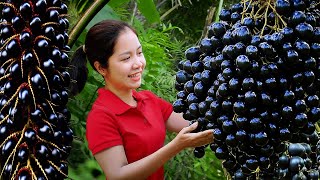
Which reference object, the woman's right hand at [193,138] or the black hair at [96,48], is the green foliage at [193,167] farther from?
the woman's right hand at [193,138]

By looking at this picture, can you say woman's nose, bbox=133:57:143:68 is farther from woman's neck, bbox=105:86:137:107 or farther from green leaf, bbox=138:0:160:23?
green leaf, bbox=138:0:160:23

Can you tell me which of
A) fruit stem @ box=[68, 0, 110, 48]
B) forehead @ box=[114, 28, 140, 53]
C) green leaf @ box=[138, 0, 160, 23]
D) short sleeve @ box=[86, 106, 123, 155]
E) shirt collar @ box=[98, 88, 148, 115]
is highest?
fruit stem @ box=[68, 0, 110, 48]

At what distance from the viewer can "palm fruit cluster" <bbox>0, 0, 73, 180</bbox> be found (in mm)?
1303

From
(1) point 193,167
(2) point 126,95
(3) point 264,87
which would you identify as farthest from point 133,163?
(1) point 193,167

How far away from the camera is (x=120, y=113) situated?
5.54ft

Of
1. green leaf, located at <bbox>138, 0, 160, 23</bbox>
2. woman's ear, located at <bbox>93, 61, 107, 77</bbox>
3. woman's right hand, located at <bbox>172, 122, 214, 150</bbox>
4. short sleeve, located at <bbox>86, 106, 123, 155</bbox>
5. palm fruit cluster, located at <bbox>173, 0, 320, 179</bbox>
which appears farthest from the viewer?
green leaf, located at <bbox>138, 0, 160, 23</bbox>

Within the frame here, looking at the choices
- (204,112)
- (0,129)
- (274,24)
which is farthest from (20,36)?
(274,24)

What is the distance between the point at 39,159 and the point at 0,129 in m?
0.10

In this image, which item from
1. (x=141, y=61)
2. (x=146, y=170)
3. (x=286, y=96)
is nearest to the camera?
(x=286, y=96)

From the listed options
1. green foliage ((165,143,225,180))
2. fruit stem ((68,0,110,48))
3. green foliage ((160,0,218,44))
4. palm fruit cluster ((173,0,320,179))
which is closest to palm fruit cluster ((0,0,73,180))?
fruit stem ((68,0,110,48))

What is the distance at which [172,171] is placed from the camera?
2262 millimetres

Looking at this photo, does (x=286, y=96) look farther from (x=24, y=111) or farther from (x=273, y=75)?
(x=24, y=111)

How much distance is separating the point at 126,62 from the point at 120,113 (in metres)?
0.13

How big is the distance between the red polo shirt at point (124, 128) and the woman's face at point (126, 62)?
0.21ft
